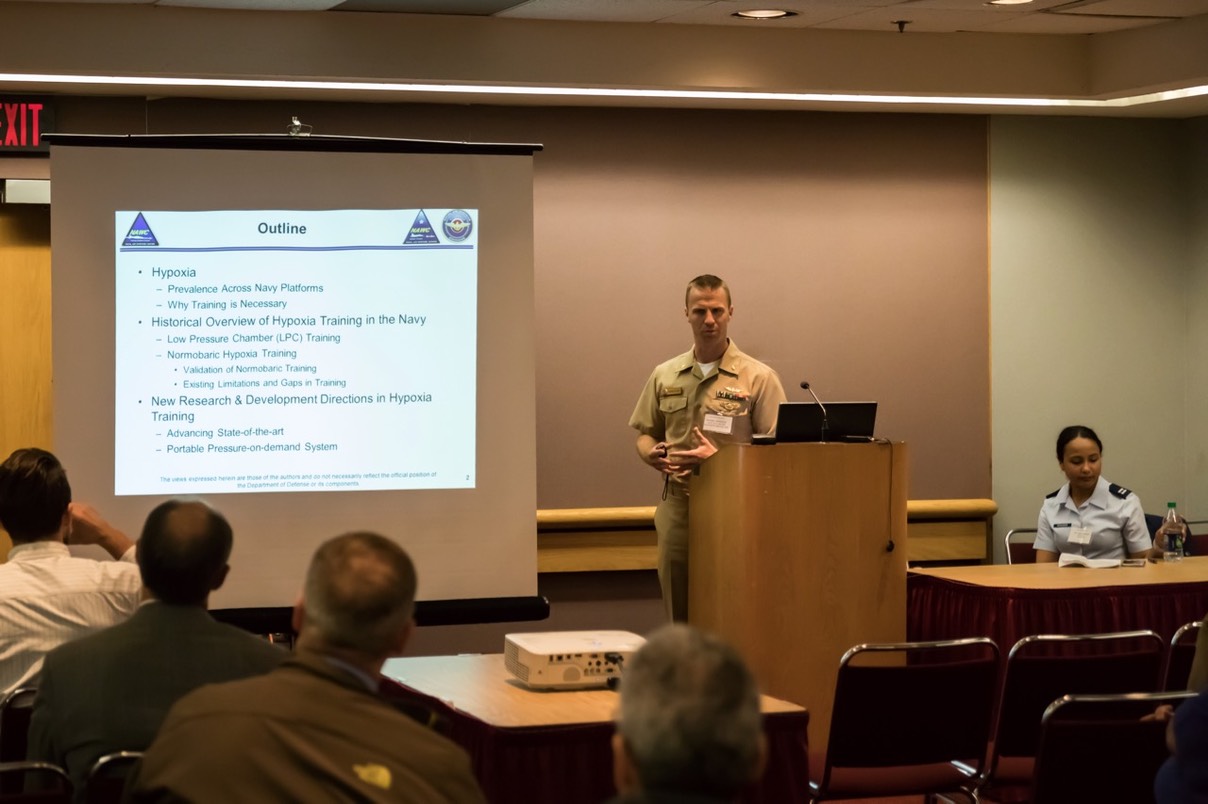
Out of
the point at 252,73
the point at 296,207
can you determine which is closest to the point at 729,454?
the point at 296,207

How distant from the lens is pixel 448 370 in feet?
16.5

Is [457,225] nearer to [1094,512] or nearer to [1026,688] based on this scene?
[1026,688]

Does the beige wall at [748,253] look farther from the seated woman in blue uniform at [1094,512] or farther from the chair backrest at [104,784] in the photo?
the chair backrest at [104,784]

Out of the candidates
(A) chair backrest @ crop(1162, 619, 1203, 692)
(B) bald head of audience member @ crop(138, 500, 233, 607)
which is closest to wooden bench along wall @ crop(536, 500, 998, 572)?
(A) chair backrest @ crop(1162, 619, 1203, 692)

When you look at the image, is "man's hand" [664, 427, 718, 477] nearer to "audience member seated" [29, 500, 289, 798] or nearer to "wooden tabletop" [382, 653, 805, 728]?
"wooden tabletop" [382, 653, 805, 728]

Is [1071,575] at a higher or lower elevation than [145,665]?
lower

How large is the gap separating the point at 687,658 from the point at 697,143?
589 centimetres

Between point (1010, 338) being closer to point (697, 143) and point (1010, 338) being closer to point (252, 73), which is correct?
point (697, 143)

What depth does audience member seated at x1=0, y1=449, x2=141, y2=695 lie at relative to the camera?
3588 mm

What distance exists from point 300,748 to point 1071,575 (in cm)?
434

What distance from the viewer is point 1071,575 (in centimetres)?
578

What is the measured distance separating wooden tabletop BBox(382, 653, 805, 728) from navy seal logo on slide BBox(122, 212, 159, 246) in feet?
5.46

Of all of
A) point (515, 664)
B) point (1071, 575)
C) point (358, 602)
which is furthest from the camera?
point (1071, 575)

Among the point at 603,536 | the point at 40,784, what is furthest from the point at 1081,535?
the point at 40,784
